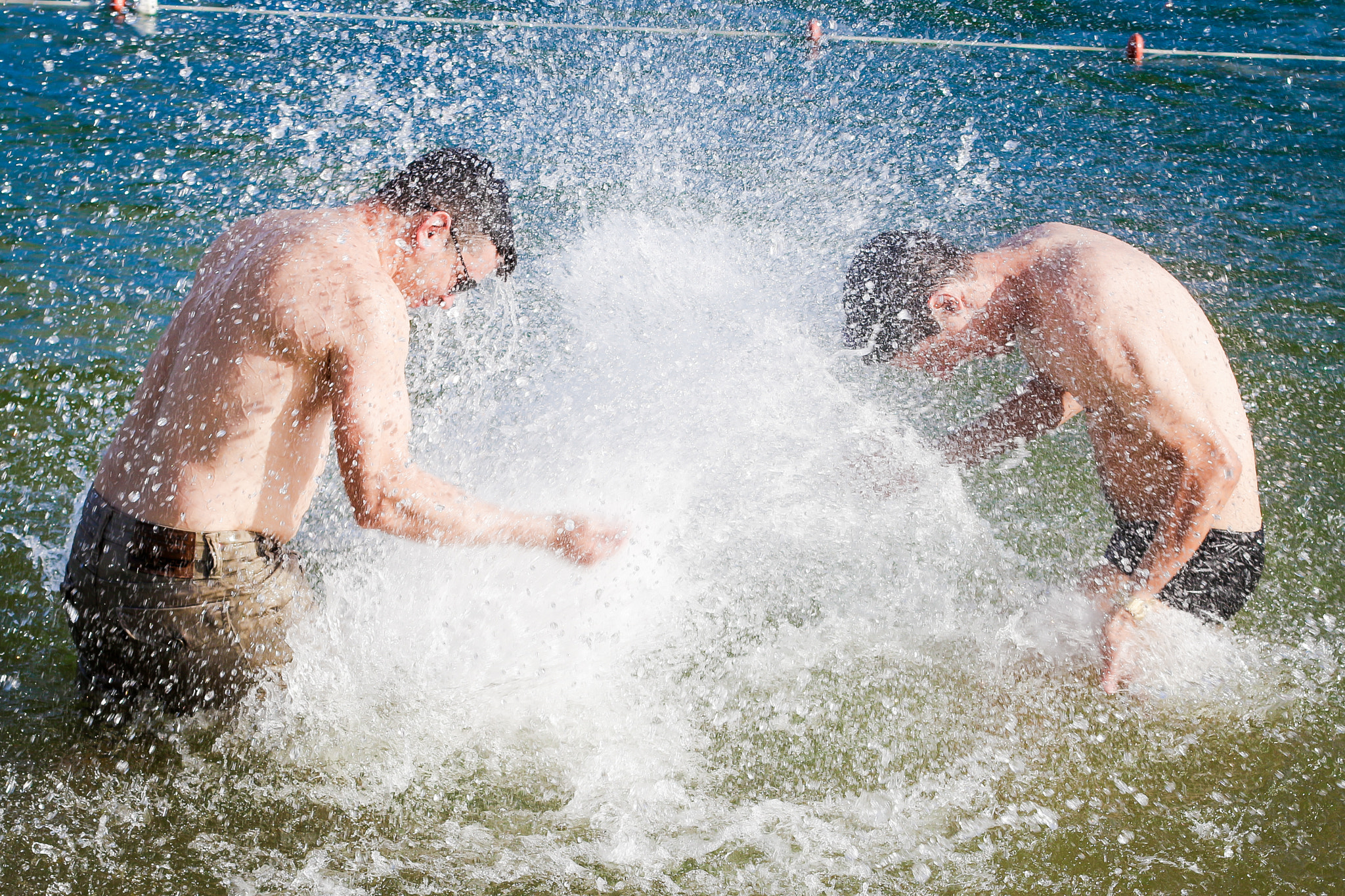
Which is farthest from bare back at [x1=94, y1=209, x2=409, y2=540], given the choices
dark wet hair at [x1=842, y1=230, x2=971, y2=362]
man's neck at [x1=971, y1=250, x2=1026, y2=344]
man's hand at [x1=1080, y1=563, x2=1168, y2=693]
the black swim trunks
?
the black swim trunks

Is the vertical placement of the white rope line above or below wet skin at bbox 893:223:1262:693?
above

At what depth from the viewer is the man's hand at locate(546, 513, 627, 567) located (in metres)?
2.91

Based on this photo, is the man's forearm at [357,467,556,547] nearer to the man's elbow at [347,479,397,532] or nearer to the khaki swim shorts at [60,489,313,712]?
the man's elbow at [347,479,397,532]

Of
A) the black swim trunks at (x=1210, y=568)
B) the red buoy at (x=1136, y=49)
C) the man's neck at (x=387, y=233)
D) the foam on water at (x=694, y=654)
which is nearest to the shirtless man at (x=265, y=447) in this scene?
the man's neck at (x=387, y=233)

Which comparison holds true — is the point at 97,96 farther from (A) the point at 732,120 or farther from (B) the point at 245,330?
(B) the point at 245,330

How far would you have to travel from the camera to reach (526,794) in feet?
9.98

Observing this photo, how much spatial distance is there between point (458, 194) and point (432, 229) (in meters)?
0.15

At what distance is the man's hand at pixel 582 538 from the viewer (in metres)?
2.91

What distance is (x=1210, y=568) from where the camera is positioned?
11.5ft

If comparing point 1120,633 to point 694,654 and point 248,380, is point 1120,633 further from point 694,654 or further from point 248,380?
point 248,380

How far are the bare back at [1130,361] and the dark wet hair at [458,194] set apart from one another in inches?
74.0

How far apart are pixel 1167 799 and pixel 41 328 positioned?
5872mm

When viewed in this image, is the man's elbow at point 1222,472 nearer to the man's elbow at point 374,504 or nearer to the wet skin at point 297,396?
the wet skin at point 297,396

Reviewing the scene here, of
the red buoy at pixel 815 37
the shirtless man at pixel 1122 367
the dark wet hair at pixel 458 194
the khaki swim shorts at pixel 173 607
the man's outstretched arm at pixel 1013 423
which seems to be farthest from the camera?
the red buoy at pixel 815 37
